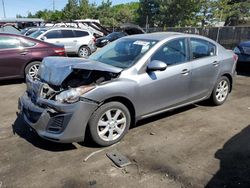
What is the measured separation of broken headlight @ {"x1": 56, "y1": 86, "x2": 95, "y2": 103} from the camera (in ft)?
13.1

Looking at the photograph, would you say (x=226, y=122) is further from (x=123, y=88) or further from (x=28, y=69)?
(x=28, y=69)

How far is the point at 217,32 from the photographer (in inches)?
771

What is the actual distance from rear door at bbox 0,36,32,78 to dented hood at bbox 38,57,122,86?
3.84 meters

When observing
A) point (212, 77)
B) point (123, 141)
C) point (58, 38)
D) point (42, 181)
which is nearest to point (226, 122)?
point (212, 77)

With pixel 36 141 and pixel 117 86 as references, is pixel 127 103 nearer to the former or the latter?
pixel 117 86

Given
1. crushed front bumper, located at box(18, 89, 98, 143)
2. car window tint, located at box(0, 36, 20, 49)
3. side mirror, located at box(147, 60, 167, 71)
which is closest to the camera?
crushed front bumper, located at box(18, 89, 98, 143)

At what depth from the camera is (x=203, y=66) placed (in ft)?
18.1

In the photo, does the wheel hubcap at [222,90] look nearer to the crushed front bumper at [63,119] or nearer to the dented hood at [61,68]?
the dented hood at [61,68]

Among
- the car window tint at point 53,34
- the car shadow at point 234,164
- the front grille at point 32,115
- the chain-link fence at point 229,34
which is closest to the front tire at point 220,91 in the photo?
the car shadow at point 234,164

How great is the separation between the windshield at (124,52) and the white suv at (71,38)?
970 centimetres

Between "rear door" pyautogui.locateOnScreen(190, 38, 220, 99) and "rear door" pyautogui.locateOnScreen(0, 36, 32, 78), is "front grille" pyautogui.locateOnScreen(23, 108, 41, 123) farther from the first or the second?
"rear door" pyautogui.locateOnScreen(0, 36, 32, 78)

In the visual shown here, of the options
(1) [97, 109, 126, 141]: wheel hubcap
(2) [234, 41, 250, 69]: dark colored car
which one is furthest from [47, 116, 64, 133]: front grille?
(2) [234, 41, 250, 69]: dark colored car

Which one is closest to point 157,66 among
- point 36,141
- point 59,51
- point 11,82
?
point 36,141

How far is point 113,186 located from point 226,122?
2750 millimetres
